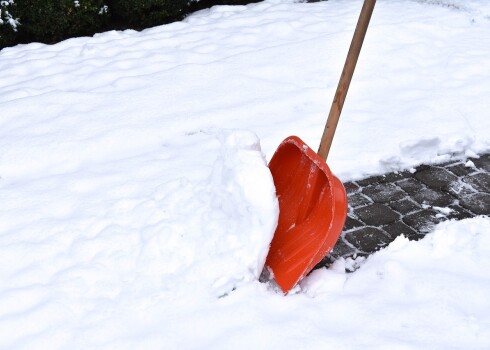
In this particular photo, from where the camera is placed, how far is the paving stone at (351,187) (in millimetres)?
3560

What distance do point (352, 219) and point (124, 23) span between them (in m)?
3.87

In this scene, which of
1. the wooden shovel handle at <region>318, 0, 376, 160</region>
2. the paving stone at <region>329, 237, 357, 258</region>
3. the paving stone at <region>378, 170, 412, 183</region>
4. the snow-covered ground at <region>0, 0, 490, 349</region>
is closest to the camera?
the snow-covered ground at <region>0, 0, 490, 349</region>

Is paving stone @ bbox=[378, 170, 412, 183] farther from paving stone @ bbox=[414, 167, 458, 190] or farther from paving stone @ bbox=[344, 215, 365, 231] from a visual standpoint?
paving stone @ bbox=[344, 215, 365, 231]

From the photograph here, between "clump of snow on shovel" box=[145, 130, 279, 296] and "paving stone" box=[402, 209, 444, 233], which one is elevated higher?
"clump of snow on shovel" box=[145, 130, 279, 296]

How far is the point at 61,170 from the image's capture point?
3.78 meters

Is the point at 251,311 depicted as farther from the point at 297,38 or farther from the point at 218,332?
the point at 297,38

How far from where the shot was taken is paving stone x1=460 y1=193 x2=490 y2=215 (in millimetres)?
3328

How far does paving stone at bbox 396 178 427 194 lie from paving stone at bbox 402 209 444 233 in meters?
0.22

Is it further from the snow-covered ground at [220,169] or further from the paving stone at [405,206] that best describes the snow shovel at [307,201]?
the paving stone at [405,206]

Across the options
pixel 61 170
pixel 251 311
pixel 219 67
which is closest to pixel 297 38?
pixel 219 67

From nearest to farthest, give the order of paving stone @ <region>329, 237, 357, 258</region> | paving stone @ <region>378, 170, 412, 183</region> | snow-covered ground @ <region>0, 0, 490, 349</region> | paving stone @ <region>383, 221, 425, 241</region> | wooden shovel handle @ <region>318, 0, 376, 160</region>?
1. snow-covered ground @ <region>0, 0, 490, 349</region>
2. wooden shovel handle @ <region>318, 0, 376, 160</region>
3. paving stone @ <region>329, 237, 357, 258</region>
4. paving stone @ <region>383, 221, 425, 241</region>
5. paving stone @ <region>378, 170, 412, 183</region>

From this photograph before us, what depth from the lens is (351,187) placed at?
3590 mm

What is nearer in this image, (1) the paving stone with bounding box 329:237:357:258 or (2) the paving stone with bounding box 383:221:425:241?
(1) the paving stone with bounding box 329:237:357:258

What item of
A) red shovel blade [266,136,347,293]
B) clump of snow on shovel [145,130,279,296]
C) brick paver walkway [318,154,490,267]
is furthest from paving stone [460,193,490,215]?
clump of snow on shovel [145,130,279,296]
